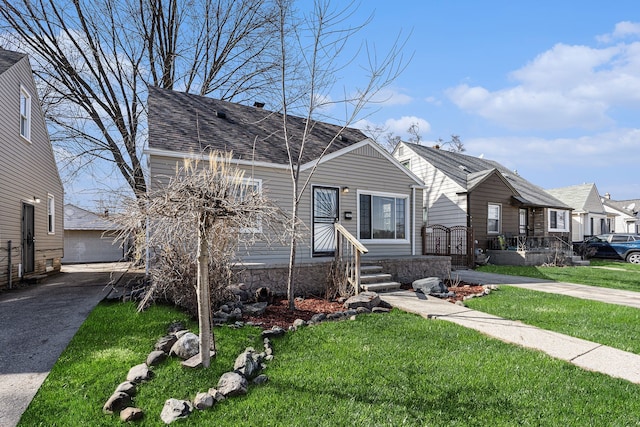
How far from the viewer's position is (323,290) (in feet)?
25.3

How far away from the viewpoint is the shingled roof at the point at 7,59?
27.4 feet

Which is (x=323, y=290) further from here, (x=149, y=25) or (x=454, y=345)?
(x=149, y=25)

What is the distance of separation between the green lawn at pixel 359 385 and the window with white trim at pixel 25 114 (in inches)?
323

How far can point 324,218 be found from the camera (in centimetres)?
930

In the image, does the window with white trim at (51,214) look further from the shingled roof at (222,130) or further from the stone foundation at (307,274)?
the stone foundation at (307,274)

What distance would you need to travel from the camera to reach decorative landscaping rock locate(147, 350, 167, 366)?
349cm

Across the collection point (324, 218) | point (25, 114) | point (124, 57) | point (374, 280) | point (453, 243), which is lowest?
point (374, 280)

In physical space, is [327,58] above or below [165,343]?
above

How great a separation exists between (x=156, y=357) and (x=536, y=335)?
4704 mm

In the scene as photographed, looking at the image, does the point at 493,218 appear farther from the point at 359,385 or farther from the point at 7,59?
the point at 7,59

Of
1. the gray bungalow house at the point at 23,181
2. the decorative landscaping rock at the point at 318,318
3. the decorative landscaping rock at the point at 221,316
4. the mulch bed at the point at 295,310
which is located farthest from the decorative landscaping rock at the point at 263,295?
the gray bungalow house at the point at 23,181

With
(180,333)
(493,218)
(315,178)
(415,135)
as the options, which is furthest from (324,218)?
(415,135)

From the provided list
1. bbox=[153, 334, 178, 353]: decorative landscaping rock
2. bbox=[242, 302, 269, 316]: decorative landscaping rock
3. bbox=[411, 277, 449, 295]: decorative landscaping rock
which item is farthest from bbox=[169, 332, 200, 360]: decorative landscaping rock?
bbox=[411, 277, 449, 295]: decorative landscaping rock

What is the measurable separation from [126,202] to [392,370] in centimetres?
312
